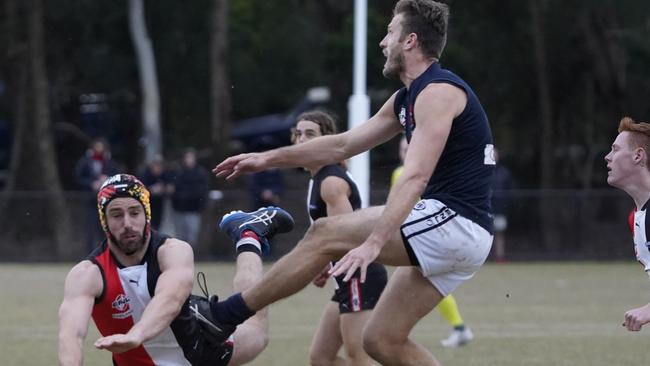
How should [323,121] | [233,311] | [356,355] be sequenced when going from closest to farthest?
[233,311] < [356,355] < [323,121]

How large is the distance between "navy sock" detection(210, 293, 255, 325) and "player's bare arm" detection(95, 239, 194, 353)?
32 centimetres

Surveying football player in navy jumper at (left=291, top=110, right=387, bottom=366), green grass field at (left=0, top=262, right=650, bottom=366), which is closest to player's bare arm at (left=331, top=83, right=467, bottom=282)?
football player in navy jumper at (left=291, top=110, right=387, bottom=366)

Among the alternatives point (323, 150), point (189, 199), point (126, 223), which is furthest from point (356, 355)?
point (189, 199)

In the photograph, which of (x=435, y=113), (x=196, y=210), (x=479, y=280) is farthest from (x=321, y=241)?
(x=196, y=210)

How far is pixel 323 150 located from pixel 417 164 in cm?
108

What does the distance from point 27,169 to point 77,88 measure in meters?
3.64

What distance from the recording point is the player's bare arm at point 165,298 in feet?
19.0

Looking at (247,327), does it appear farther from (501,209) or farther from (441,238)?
(501,209)

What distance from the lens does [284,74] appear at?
31.5m

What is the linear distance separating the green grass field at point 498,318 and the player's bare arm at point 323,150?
3089mm

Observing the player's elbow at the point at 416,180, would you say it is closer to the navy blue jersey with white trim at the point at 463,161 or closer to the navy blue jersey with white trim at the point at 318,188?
the navy blue jersey with white trim at the point at 463,161

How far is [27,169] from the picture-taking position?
90.5 ft

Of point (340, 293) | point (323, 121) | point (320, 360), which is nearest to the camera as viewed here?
point (340, 293)

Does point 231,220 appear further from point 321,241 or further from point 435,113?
point 435,113
